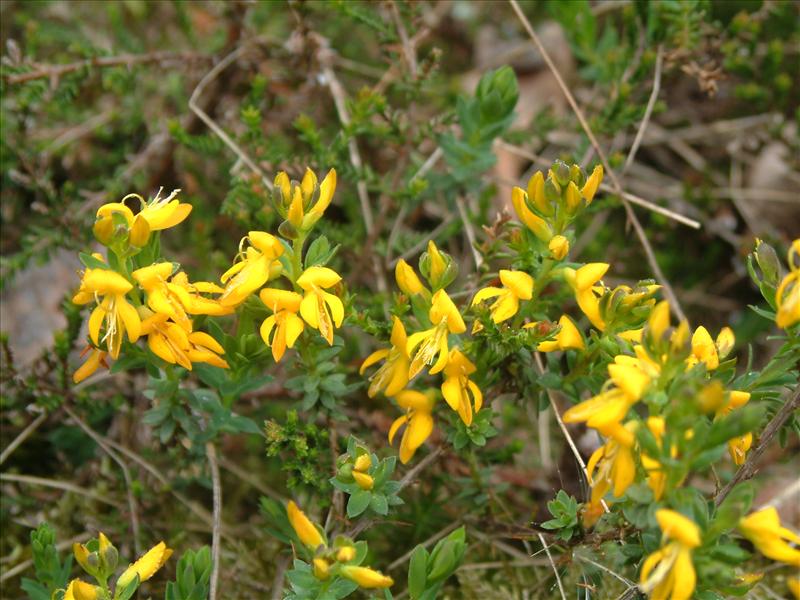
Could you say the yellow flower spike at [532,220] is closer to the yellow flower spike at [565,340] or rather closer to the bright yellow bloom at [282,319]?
the yellow flower spike at [565,340]

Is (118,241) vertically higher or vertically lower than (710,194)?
higher

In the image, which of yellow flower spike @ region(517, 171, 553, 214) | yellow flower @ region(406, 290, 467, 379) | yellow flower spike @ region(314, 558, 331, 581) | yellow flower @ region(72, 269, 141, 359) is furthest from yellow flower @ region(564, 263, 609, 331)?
yellow flower @ region(72, 269, 141, 359)

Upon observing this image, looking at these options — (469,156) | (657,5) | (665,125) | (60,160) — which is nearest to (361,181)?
(469,156)

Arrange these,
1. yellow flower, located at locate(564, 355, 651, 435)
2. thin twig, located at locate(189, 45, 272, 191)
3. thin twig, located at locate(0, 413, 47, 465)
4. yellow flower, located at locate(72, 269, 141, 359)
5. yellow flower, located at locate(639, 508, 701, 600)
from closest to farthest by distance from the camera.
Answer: yellow flower, located at locate(639, 508, 701, 600)
yellow flower, located at locate(564, 355, 651, 435)
yellow flower, located at locate(72, 269, 141, 359)
thin twig, located at locate(0, 413, 47, 465)
thin twig, located at locate(189, 45, 272, 191)

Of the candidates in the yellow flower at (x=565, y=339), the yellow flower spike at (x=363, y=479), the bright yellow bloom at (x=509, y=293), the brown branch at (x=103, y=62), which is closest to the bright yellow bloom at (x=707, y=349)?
the yellow flower at (x=565, y=339)

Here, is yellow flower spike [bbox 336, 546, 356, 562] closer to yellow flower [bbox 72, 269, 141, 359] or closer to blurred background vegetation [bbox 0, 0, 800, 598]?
blurred background vegetation [bbox 0, 0, 800, 598]

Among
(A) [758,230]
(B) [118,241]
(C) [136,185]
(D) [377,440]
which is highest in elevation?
(B) [118,241]

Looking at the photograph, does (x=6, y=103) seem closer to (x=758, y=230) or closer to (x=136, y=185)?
(x=136, y=185)
